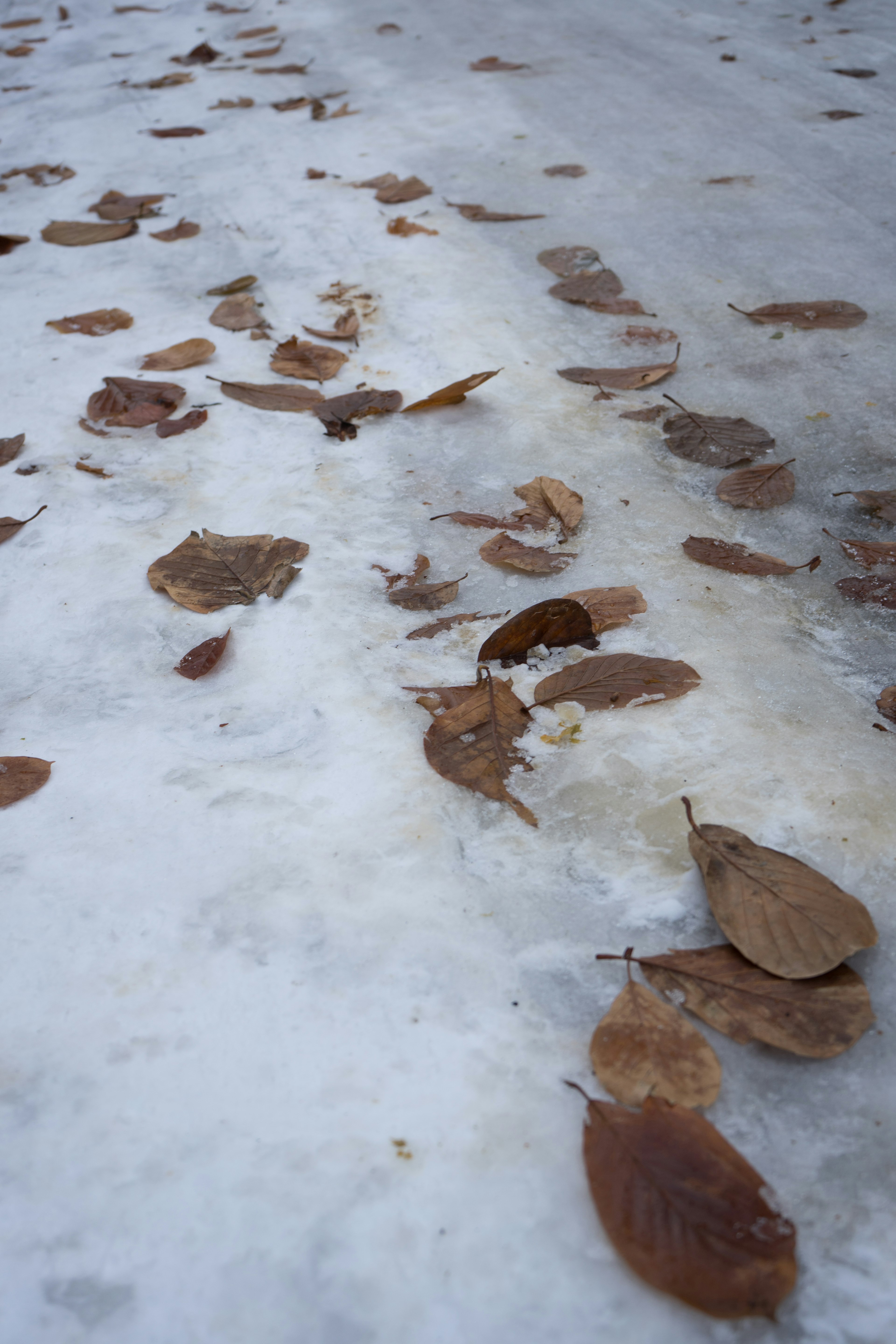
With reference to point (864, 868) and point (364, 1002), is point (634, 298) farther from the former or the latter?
point (364, 1002)

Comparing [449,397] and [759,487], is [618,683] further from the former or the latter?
[449,397]

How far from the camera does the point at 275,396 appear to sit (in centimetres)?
196

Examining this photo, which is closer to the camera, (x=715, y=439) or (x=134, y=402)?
(x=715, y=439)

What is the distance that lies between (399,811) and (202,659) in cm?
44

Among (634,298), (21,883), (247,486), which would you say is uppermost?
(634,298)

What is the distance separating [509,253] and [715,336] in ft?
2.49

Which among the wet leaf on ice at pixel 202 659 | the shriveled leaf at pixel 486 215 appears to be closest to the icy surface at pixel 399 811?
the wet leaf on ice at pixel 202 659

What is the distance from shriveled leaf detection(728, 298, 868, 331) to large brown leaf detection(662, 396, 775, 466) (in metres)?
0.46

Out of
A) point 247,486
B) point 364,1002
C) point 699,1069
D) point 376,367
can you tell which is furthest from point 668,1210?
point 376,367

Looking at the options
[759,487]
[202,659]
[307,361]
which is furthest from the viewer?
[307,361]

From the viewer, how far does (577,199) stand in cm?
→ 279

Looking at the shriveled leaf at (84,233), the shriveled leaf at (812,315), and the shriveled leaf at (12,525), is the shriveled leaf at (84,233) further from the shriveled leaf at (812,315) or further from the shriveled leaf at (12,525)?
the shriveled leaf at (812,315)

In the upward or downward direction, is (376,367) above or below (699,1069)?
above

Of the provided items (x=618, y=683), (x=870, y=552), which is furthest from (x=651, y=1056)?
(x=870, y=552)
